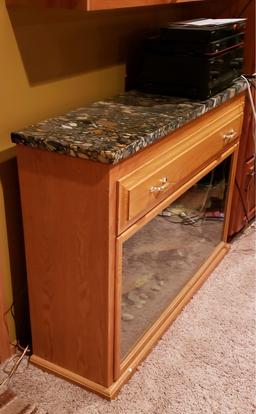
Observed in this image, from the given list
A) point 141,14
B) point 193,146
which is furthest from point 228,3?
point 193,146

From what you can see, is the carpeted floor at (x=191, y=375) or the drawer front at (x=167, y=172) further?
the carpeted floor at (x=191, y=375)

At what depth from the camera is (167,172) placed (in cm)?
147

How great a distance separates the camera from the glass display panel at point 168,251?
152 cm

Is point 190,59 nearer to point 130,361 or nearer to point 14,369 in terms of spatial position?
point 130,361

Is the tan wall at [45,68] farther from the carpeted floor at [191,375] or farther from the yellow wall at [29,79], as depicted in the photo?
the carpeted floor at [191,375]

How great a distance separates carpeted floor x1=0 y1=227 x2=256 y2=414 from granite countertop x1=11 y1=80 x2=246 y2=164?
794mm

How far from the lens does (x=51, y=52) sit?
145 cm

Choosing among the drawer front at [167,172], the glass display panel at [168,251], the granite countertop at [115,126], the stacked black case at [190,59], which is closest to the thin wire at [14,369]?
the glass display panel at [168,251]

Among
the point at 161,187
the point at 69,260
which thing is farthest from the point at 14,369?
the point at 161,187

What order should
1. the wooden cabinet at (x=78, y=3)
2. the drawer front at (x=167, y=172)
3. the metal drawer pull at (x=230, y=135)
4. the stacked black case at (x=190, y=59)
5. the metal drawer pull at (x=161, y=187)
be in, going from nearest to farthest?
the wooden cabinet at (x=78, y=3), the drawer front at (x=167, y=172), the metal drawer pull at (x=161, y=187), the stacked black case at (x=190, y=59), the metal drawer pull at (x=230, y=135)

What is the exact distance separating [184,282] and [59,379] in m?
0.67

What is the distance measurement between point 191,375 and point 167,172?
0.70 metres

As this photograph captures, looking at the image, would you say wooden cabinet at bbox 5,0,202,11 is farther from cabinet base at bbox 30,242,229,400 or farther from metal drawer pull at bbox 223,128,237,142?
cabinet base at bbox 30,242,229,400

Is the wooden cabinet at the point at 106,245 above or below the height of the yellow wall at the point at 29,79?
below
